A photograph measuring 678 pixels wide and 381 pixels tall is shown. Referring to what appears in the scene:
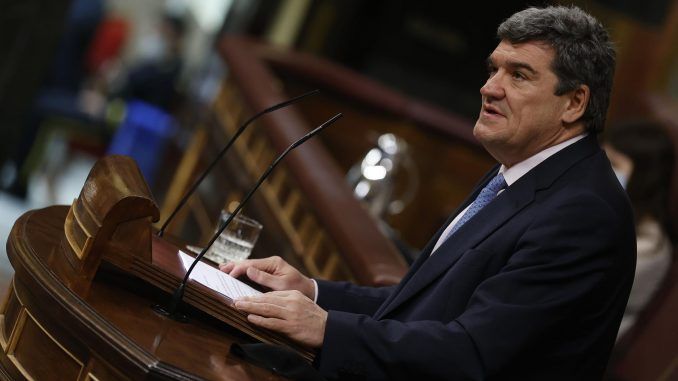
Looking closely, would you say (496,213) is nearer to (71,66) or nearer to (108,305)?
(108,305)

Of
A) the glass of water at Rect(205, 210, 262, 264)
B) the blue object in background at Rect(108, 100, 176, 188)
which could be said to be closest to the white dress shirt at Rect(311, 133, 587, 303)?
the glass of water at Rect(205, 210, 262, 264)

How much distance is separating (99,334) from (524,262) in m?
0.74

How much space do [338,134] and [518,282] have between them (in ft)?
16.3

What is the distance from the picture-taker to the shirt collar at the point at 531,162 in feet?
7.56

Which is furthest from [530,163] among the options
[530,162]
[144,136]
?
[144,136]

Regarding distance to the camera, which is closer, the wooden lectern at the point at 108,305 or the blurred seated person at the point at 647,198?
the wooden lectern at the point at 108,305

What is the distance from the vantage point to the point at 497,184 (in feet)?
7.90

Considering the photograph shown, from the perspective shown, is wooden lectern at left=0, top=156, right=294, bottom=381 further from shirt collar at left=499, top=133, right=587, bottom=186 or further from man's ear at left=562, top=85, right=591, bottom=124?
man's ear at left=562, top=85, right=591, bottom=124

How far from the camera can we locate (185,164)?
6484 mm

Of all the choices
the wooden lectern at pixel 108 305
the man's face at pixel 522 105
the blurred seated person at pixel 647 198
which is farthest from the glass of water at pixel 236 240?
the blurred seated person at pixel 647 198

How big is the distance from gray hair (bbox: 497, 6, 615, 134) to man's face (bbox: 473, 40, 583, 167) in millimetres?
18

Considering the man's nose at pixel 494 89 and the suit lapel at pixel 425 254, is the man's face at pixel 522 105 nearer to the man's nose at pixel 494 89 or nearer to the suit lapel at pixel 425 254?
the man's nose at pixel 494 89

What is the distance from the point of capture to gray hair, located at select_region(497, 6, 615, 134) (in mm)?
2262

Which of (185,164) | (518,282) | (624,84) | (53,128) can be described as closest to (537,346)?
(518,282)
